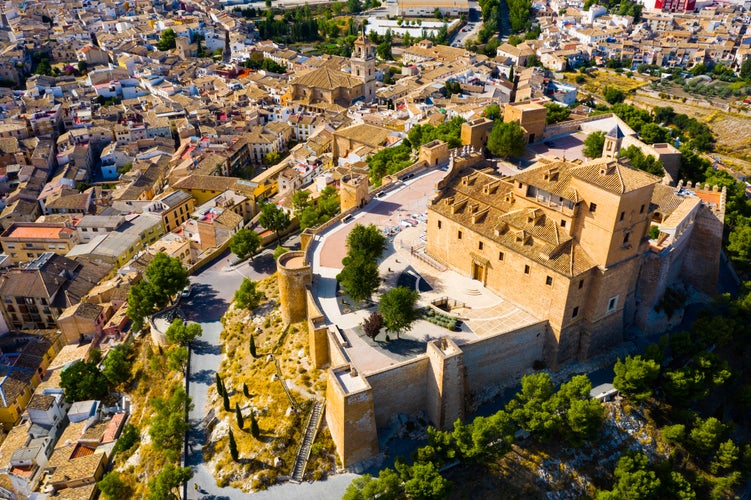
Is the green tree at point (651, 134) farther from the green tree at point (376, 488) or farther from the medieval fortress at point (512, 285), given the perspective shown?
the green tree at point (376, 488)

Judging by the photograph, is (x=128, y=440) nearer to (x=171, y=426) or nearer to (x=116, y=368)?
(x=171, y=426)

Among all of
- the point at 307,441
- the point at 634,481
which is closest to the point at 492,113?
the point at 634,481

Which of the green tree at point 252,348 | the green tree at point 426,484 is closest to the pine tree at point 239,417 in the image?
the green tree at point 252,348

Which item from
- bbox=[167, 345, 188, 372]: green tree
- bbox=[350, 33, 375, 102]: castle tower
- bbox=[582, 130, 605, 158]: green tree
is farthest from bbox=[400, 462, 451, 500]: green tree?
bbox=[350, 33, 375, 102]: castle tower

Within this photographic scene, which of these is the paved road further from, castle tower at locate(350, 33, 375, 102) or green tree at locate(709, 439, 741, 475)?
castle tower at locate(350, 33, 375, 102)

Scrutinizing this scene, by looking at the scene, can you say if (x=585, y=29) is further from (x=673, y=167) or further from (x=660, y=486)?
(x=660, y=486)

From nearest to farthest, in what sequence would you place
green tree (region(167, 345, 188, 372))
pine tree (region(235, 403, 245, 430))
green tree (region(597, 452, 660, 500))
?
green tree (region(597, 452, 660, 500))
pine tree (region(235, 403, 245, 430))
green tree (region(167, 345, 188, 372))
